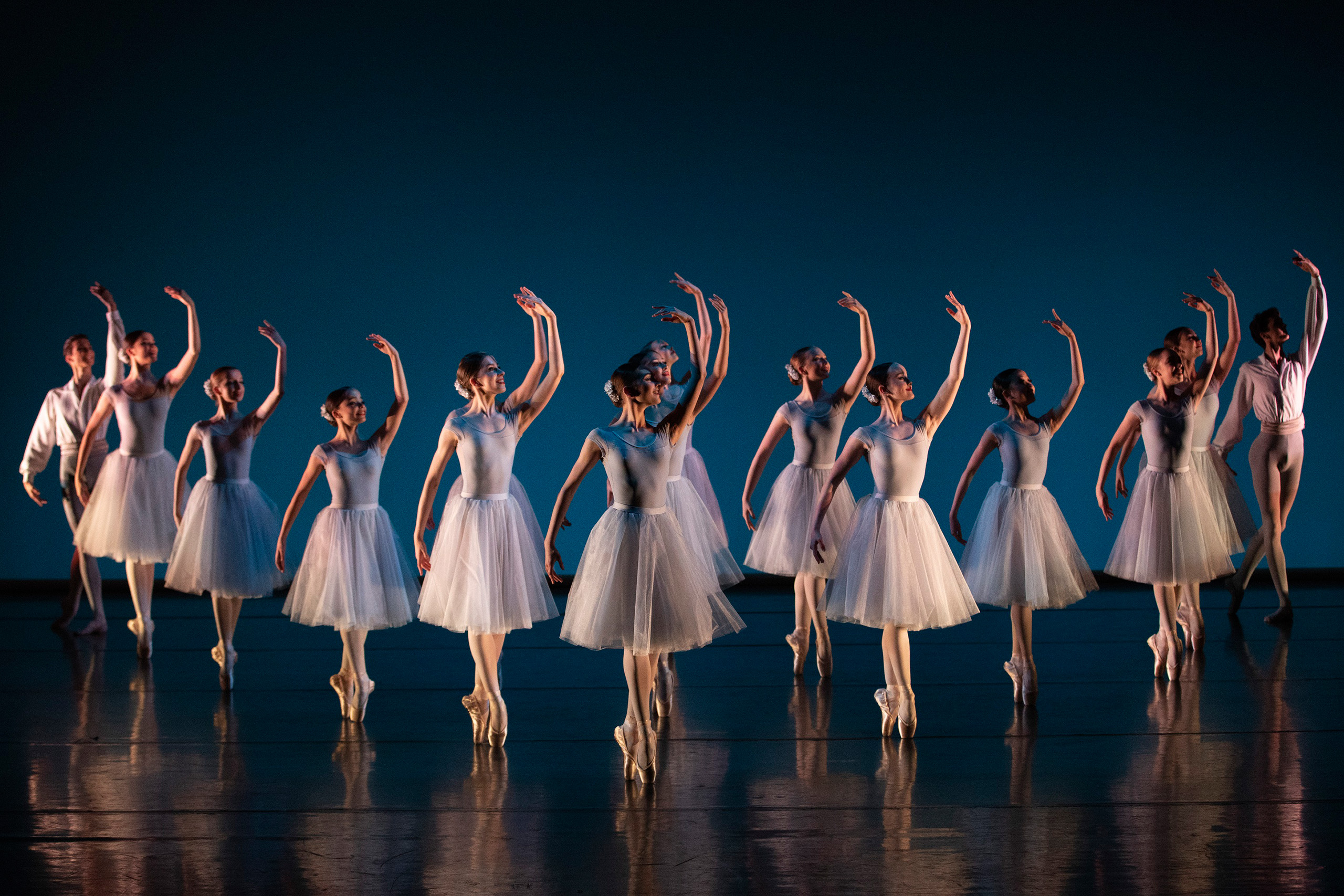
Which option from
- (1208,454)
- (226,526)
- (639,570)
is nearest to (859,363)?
(639,570)

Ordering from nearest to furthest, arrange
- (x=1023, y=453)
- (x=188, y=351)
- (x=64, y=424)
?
(x=1023, y=453) < (x=188, y=351) < (x=64, y=424)

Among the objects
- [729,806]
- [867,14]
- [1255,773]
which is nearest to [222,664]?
[729,806]

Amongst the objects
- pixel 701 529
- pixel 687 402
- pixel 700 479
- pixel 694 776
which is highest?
pixel 687 402

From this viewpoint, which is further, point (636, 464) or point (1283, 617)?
point (1283, 617)

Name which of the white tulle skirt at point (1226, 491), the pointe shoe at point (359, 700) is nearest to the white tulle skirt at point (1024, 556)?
the white tulle skirt at point (1226, 491)

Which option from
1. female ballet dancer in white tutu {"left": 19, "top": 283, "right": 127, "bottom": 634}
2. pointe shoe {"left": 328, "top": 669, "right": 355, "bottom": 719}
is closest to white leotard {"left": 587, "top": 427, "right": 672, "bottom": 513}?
pointe shoe {"left": 328, "top": 669, "right": 355, "bottom": 719}

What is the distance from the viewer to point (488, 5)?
663cm

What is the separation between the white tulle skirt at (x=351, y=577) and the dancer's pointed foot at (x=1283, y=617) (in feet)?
12.8

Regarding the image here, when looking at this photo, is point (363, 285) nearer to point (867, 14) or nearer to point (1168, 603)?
point (867, 14)

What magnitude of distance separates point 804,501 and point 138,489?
2.87 m

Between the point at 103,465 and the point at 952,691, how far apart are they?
387 centimetres

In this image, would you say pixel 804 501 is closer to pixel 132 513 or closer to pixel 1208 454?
pixel 1208 454

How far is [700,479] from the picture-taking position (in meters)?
5.23

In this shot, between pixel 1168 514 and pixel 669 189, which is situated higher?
pixel 669 189
